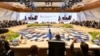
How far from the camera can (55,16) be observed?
30.2 metres

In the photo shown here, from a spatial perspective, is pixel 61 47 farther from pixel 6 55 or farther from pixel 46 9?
pixel 46 9

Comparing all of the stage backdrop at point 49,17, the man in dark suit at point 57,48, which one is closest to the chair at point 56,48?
the man in dark suit at point 57,48

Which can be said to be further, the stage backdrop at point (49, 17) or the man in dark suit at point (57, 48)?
the stage backdrop at point (49, 17)

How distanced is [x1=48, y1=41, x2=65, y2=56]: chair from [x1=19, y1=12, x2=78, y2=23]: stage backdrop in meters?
26.4

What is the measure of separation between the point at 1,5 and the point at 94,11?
10.4 meters

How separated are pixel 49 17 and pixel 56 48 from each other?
1050 inches

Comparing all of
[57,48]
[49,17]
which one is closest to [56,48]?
[57,48]

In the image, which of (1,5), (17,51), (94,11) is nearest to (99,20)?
(94,11)

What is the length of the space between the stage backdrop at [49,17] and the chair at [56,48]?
26.4 m

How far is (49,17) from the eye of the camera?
3034cm

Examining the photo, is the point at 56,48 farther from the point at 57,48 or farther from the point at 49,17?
the point at 49,17

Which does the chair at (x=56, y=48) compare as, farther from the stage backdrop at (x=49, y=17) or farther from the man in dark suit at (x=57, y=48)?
the stage backdrop at (x=49, y=17)

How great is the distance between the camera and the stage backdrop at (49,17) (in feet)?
99.2

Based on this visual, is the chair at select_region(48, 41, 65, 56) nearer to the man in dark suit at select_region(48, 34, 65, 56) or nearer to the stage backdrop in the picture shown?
the man in dark suit at select_region(48, 34, 65, 56)
